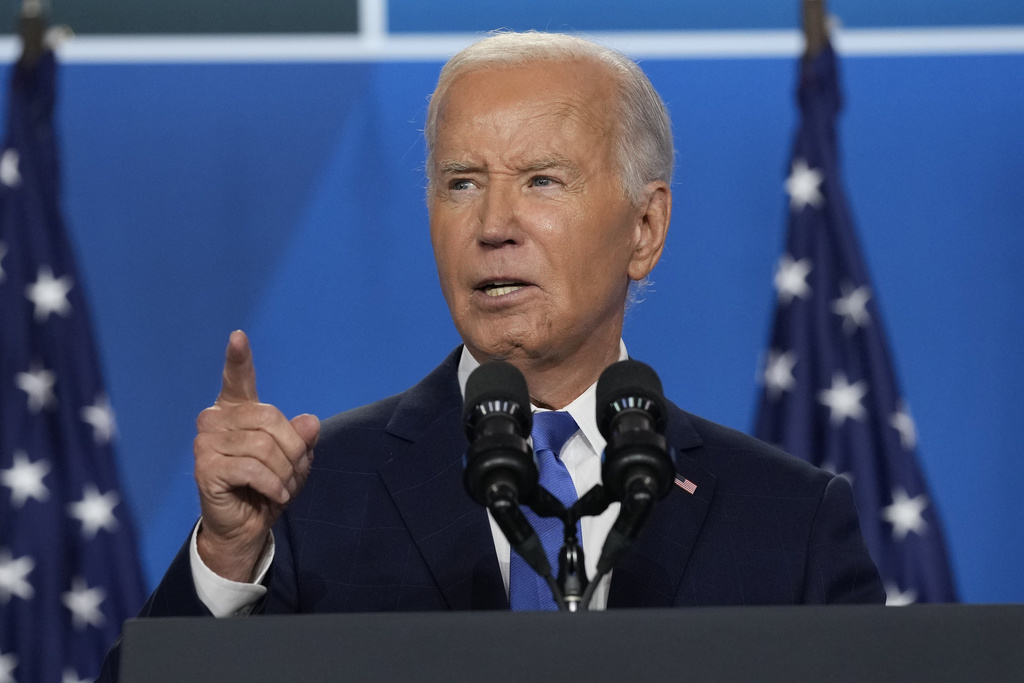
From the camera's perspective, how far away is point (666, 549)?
1.65 meters

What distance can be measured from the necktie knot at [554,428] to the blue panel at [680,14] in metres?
1.98

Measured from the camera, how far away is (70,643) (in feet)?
10.5

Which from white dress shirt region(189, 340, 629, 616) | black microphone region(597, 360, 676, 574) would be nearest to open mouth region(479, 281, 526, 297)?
white dress shirt region(189, 340, 629, 616)

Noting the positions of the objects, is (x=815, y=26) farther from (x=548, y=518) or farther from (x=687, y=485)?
(x=548, y=518)

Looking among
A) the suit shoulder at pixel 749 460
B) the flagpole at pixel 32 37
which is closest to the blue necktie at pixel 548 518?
the suit shoulder at pixel 749 460

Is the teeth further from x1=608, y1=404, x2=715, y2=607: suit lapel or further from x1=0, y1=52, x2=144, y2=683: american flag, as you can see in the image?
x1=0, y1=52, x2=144, y2=683: american flag

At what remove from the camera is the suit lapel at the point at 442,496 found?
1573 millimetres

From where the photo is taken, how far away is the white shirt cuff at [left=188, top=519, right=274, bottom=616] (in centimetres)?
135

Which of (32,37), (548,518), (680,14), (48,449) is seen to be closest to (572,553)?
(548,518)

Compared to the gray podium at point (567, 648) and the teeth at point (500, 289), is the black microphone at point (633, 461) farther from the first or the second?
the teeth at point (500, 289)

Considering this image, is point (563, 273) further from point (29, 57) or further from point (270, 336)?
point (29, 57)

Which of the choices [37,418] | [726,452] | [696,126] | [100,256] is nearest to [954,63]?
[696,126]

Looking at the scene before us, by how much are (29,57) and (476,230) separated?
7.01 feet

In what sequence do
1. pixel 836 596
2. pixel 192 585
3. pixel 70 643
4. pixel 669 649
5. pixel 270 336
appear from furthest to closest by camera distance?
pixel 270 336, pixel 70 643, pixel 836 596, pixel 192 585, pixel 669 649
